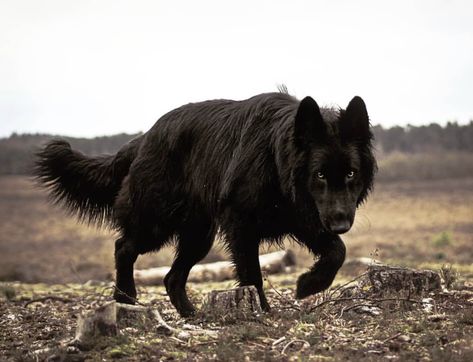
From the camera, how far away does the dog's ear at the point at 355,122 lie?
21.0ft

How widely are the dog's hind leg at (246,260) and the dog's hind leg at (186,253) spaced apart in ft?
3.85

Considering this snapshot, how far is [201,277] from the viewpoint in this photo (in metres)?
14.4

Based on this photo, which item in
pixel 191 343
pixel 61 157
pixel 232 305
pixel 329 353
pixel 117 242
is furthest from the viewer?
pixel 61 157

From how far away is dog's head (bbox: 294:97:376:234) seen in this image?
6098 millimetres

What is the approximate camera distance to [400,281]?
24.1ft

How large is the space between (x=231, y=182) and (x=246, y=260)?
784mm

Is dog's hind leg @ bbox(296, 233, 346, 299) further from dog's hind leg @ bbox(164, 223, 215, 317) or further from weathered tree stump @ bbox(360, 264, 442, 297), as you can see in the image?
dog's hind leg @ bbox(164, 223, 215, 317)

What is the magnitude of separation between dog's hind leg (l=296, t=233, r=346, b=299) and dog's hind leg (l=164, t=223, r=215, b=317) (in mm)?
1688

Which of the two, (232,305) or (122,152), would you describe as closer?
(232,305)

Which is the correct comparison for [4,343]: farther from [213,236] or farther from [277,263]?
[277,263]

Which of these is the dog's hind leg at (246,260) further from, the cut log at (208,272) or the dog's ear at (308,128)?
the cut log at (208,272)

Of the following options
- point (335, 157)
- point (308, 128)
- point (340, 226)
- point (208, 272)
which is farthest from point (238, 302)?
point (208, 272)

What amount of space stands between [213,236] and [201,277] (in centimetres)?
648

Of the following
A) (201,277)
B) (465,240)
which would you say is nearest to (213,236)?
(201,277)
